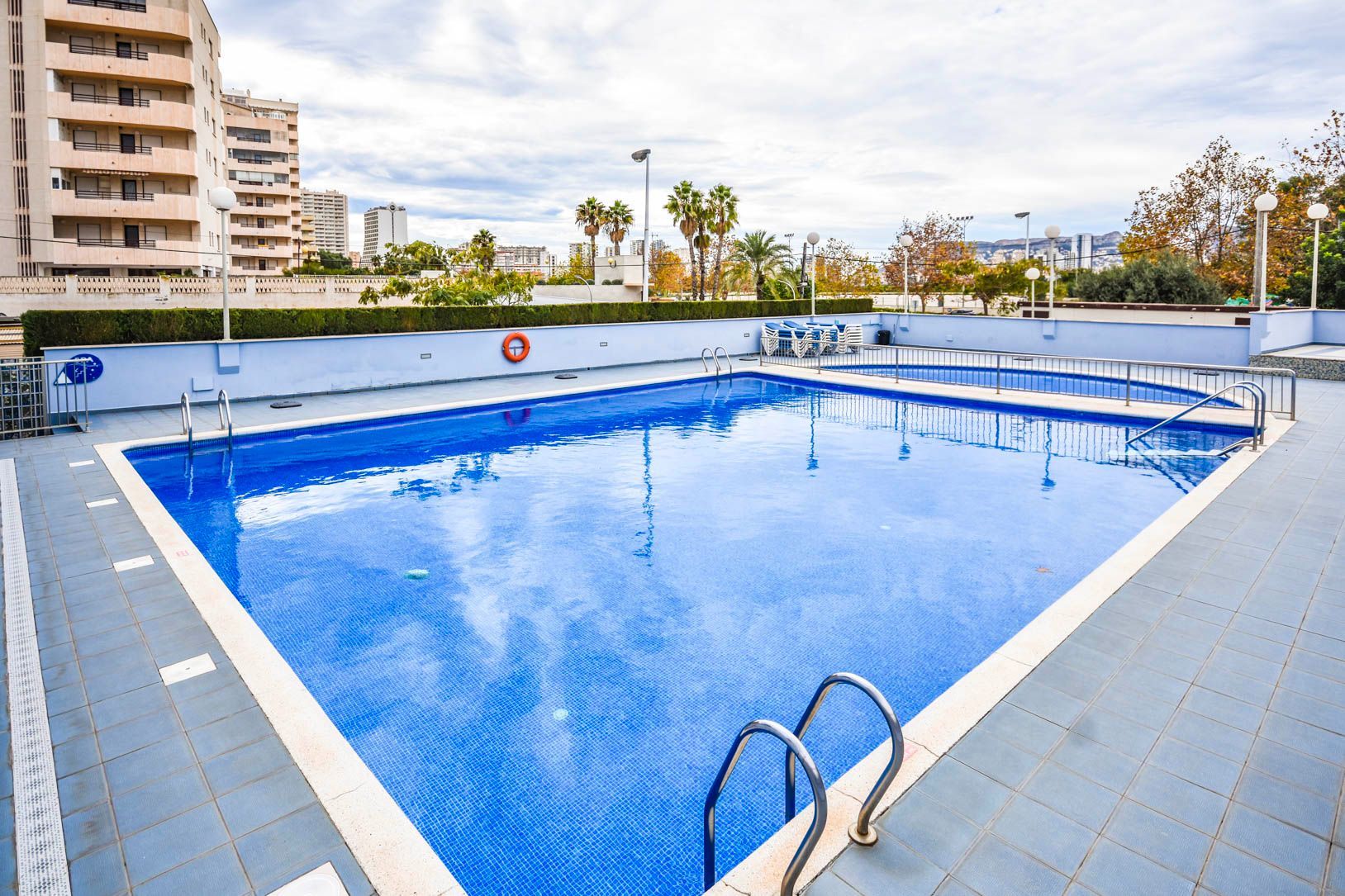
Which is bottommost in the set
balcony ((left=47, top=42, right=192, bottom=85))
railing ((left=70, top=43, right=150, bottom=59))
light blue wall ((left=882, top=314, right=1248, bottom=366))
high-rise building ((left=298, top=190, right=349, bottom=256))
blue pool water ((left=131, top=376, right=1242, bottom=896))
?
blue pool water ((left=131, top=376, right=1242, bottom=896))

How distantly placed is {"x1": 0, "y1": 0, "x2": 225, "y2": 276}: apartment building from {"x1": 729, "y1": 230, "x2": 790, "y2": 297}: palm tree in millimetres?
26774

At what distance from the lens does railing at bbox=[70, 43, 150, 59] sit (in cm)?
3400

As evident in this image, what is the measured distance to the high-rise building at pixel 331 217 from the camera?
622 feet

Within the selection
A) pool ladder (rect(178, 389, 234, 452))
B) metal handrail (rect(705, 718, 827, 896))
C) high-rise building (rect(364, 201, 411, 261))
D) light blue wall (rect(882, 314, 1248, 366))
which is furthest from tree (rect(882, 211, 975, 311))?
metal handrail (rect(705, 718, 827, 896))

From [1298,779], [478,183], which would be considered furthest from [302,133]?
[1298,779]

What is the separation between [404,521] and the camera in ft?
Answer: 26.7

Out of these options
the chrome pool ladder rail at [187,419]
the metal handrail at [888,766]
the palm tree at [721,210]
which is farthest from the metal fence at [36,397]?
the palm tree at [721,210]

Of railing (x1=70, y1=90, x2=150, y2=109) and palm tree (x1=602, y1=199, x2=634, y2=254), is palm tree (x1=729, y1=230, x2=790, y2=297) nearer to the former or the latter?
palm tree (x1=602, y1=199, x2=634, y2=254)

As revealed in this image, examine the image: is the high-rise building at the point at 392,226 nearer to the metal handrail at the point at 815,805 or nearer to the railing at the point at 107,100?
the railing at the point at 107,100

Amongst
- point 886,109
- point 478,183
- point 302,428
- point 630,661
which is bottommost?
point 630,661

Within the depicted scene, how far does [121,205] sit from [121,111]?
4.24 metres

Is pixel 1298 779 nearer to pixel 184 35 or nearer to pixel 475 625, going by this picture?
pixel 475 625

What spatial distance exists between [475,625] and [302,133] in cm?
8742

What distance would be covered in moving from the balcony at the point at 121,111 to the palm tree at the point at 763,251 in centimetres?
2722
